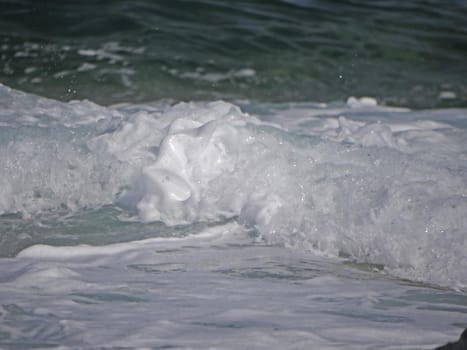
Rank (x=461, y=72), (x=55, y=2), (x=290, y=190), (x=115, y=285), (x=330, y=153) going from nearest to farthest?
(x=115, y=285) < (x=290, y=190) < (x=330, y=153) < (x=461, y=72) < (x=55, y=2)

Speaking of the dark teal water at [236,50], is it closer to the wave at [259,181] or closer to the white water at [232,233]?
the white water at [232,233]

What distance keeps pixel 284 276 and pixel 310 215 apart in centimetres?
72

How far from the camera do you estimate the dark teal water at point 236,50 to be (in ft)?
25.6

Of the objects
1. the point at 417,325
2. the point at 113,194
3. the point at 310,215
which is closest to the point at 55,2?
the point at 113,194

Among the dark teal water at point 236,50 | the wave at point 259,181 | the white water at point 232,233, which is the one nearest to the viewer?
the white water at point 232,233

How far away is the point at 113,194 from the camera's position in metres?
4.21

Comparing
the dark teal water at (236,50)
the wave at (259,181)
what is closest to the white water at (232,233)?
the wave at (259,181)

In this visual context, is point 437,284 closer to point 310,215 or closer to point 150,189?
point 310,215

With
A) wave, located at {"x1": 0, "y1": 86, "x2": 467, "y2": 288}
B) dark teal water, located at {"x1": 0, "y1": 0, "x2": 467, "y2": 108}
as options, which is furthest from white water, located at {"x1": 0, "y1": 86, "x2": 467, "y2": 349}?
dark teal water, located at {"x1": 0, "y1": 0, "x2": 467, "y2": 108}

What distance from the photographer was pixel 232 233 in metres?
3.72

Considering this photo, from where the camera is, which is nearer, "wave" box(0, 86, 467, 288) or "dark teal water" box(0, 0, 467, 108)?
"wave" box(0, 86, 467, 288)

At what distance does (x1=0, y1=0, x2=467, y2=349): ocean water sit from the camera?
8.21 feet

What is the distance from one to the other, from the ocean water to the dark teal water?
0.06 metres

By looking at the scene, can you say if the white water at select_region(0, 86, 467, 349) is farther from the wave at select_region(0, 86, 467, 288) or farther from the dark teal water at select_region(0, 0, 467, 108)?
the dark teal water at select_region(0, 0, 467, 108)
